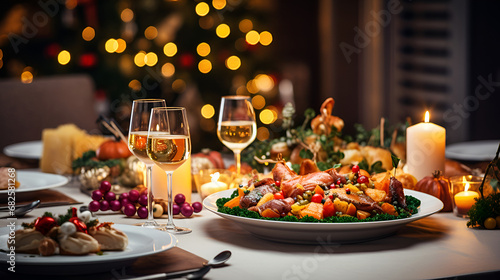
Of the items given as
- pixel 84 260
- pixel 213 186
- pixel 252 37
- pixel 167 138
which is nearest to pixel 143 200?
pixel 213 186

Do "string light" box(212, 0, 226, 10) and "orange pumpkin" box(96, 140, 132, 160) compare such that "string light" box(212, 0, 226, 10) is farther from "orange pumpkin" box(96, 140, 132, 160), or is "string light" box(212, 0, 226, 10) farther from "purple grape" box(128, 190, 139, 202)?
"purple grape" box(128, 190, 139, 202)

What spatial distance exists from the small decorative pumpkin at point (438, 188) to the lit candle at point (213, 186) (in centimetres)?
52

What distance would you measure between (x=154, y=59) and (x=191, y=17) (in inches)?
→ 15.2

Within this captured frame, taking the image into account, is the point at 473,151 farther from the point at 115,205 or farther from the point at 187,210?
the point at 115,205

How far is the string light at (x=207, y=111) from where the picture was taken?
458 centimetres

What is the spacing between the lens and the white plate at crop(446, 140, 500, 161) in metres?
2.24

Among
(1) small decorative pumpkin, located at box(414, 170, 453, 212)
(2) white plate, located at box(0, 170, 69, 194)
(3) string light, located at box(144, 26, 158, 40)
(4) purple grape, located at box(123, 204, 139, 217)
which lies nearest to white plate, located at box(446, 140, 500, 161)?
(1) small decorative pumpkin, located at box(414, 170, 453, 212)

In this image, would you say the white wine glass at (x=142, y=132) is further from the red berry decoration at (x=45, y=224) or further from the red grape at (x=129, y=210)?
the red berry decoration at (x=45, y=224)

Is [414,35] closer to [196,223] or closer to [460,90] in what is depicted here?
[460,90]

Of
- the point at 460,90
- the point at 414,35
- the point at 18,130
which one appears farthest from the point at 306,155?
the point at 414,35

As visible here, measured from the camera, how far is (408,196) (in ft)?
4.70

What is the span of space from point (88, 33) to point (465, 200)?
3300mm

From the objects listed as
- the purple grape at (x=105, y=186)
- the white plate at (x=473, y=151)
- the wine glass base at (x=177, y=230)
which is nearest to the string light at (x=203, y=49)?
the white plate at (x=473, y=151)

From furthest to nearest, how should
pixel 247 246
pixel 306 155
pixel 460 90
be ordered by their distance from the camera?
pixel 460 90 → pixel 306 155 → pixel 247 246
